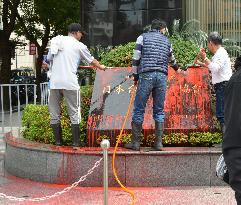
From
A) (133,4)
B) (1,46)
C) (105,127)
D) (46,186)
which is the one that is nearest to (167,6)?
(133,4)

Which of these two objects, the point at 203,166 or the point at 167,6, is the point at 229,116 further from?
the point at 167,6

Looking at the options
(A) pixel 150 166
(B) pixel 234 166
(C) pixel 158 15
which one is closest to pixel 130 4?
(C) pixel 158 15

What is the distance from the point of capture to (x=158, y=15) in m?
14.5

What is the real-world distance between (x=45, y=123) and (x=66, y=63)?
1.34 m

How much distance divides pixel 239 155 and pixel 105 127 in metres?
5.22

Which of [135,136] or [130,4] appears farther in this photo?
[130,4]

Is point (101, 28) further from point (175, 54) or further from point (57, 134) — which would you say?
point (57, 134)

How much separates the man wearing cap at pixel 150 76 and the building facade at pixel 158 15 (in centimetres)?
693

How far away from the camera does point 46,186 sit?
7676 mm

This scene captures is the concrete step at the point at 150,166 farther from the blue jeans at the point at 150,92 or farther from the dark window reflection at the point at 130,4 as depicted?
the dark window reflection at the point at 130,4

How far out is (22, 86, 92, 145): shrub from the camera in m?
8.48

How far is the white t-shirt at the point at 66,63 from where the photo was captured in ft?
25.6

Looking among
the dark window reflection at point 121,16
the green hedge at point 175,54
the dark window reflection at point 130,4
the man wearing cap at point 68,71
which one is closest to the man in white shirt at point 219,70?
the green hedge at point 175,54

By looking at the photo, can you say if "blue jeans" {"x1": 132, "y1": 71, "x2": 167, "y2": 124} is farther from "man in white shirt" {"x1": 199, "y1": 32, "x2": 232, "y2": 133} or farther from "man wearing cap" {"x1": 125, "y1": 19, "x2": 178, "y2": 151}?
"man in white shirt" {"x1": 199, "y1": 32, "x2": 232, "y2": 133}
